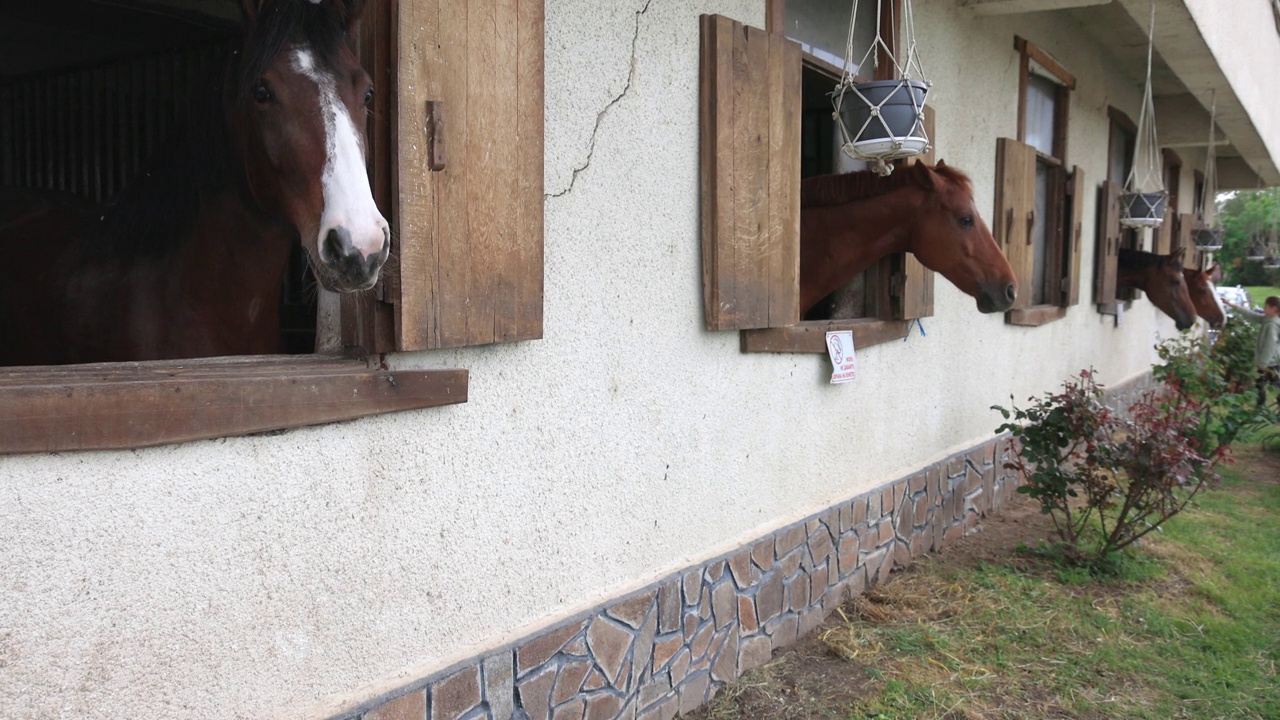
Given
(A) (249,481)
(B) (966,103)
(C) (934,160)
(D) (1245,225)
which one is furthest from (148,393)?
(D) (1245,225)

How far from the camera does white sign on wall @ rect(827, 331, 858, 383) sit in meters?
3.73

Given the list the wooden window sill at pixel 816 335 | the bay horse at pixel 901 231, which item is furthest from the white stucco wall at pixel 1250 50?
the wooden window sill at pixel 816 335

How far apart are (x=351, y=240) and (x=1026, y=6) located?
184 inches

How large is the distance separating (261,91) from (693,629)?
214 cm

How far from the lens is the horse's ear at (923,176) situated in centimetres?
390

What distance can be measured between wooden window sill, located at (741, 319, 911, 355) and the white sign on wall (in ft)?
0.09

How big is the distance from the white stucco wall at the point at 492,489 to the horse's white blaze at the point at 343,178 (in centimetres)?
47

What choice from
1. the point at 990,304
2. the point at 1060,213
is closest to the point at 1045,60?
the point at 1060,213

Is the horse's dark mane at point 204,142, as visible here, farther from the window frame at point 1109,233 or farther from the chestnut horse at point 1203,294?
the chestnut horse at point 1203,294

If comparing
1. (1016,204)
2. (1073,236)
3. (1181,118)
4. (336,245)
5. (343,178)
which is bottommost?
(336,245)

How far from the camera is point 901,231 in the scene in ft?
13.2

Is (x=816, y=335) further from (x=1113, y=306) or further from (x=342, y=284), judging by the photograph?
(x=1113, y=306)

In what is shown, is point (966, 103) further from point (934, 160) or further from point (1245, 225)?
point (1245, 225)

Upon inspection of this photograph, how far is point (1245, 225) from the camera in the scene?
132 ft
